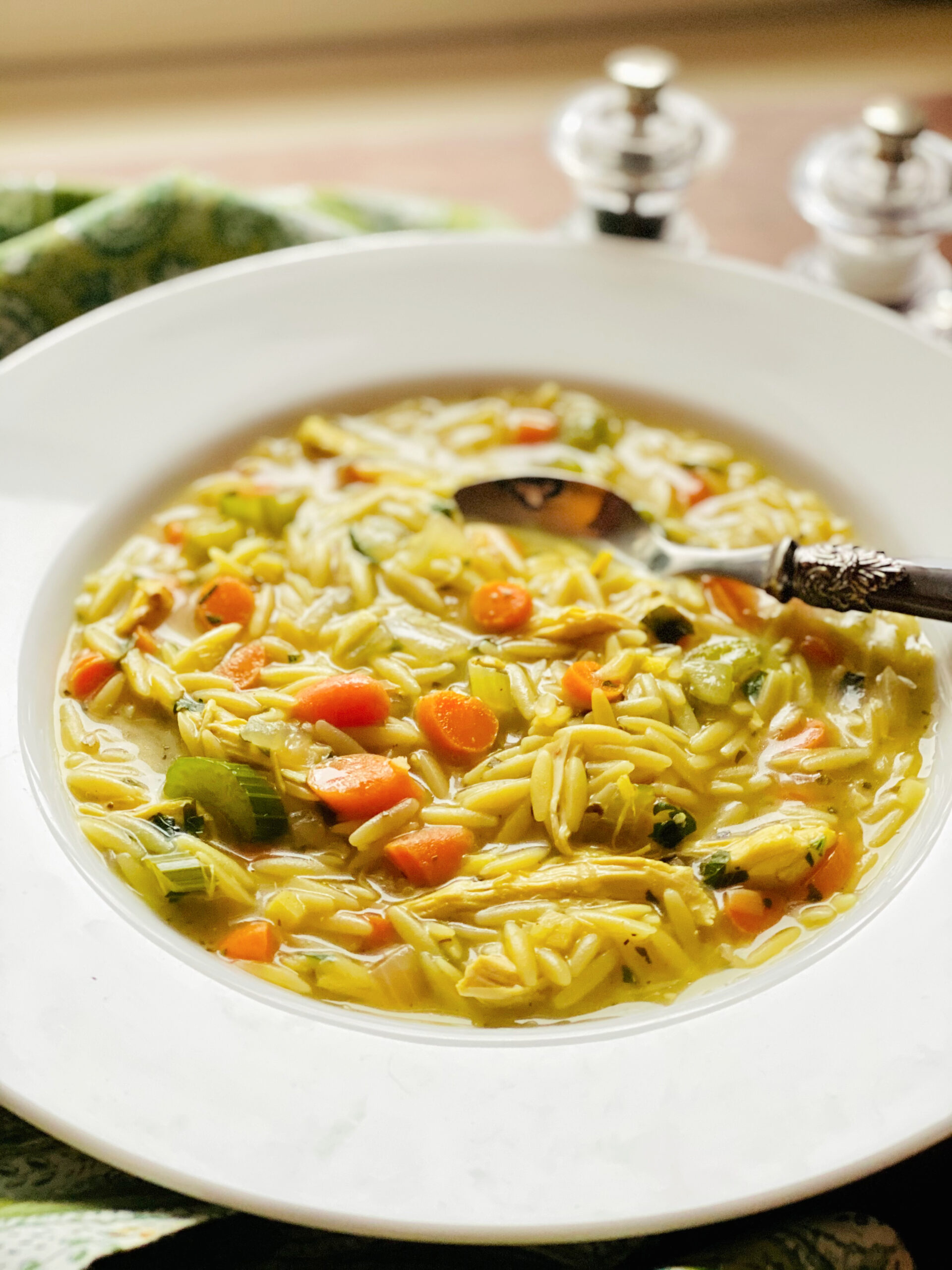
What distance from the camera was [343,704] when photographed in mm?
3434

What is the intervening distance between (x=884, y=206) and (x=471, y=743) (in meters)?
2.87

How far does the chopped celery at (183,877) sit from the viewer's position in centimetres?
304

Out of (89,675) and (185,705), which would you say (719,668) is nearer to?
(185,705)

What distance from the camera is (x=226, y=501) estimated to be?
4.16m

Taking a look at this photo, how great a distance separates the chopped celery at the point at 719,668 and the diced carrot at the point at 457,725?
0.62 meters

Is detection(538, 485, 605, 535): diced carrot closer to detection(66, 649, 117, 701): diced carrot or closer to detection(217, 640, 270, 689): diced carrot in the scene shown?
detection(217, 640, 270, 689): diced carrot

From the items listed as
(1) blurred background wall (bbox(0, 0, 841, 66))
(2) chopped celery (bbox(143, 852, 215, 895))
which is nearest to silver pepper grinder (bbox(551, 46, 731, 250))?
(2) chopped celery (bbox(143, 852, 215, 895))

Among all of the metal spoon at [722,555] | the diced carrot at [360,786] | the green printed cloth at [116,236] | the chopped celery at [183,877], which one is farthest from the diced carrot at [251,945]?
the green printed cloth at [116,236]

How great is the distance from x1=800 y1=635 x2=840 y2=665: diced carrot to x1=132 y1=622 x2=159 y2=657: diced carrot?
1988mm

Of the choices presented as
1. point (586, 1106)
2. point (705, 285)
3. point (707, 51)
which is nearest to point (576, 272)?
point (705, 285)

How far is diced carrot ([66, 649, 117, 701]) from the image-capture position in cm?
360

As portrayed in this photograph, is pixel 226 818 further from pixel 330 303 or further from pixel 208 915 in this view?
pixel 330 303

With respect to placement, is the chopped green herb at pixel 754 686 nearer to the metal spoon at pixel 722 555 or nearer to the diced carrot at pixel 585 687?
the metal spoon at pixel 722 555

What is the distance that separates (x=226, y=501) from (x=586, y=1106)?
7.93 feet
